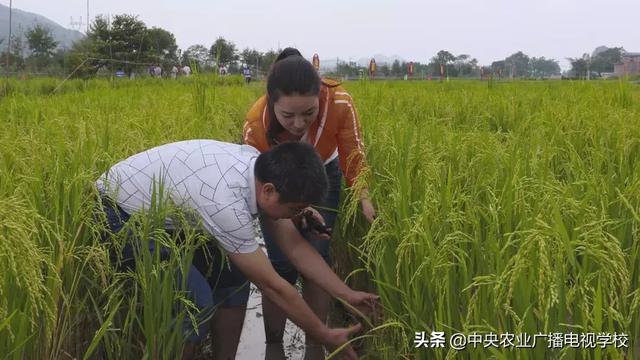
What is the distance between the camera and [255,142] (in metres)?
2.24

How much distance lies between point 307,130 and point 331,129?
108mm

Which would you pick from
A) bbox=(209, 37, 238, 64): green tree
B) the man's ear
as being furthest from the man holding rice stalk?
bbox=(209, 37, 238, 64): green tree

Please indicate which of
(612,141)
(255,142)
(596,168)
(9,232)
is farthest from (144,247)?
(612,141)

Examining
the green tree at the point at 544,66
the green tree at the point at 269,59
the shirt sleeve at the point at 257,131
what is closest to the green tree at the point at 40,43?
the green tree at the point at 269,59

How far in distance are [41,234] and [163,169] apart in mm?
420

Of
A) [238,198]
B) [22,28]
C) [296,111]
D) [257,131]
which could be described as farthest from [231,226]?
[22,28]

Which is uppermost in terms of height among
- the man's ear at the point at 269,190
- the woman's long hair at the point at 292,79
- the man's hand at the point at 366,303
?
the woman's long hair at the point at 292,79

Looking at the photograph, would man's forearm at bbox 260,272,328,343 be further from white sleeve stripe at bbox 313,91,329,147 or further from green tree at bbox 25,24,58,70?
green tree at bbox 25,24,58,70

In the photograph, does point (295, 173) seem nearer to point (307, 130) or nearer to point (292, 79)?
point (292, 79)

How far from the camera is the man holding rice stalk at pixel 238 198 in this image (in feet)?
5.62

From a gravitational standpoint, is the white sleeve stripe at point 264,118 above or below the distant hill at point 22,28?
below

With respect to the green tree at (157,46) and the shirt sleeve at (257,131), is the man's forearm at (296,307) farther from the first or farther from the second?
the green tree at (157,46)

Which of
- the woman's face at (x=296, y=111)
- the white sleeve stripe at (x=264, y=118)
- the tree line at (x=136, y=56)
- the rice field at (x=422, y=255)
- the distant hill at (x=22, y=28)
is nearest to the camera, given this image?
the rice field at (x=422, y=255)

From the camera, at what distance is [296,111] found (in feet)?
6.54
